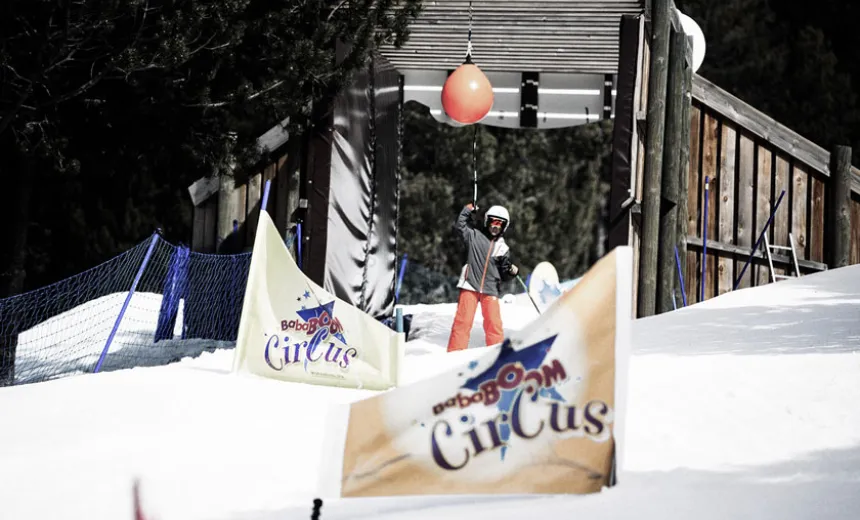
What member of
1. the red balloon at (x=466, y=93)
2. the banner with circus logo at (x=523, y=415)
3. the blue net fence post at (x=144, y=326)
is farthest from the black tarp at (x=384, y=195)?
the banner with circus logo at (x=523, y=415)

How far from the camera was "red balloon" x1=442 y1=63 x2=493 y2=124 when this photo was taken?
547 inches

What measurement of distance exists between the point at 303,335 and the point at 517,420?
437cm

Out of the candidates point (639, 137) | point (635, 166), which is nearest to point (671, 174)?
point (639, 137)

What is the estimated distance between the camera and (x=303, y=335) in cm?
873

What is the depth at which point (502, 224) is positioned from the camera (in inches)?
489

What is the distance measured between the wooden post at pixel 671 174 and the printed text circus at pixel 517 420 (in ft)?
29.9

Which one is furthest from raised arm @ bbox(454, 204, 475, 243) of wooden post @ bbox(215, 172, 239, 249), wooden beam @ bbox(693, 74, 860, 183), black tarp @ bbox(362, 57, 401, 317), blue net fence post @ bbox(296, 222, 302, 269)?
wooden beam @ bbox(693, 74, 860, 183)

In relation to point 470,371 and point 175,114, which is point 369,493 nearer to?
point 470,371

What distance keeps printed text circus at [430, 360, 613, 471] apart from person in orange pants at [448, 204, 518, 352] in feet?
22.5

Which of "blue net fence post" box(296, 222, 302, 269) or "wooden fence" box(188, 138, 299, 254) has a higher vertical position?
"wooden fence" box(188, 138, 299, 254)

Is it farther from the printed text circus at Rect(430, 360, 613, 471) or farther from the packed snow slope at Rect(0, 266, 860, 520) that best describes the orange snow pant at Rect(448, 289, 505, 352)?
the printed text circus at Rect(430, 360, 613, 471)

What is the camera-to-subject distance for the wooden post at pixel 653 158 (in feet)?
43.6

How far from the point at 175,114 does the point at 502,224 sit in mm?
4038

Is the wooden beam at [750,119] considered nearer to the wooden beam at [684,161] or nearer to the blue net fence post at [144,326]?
the wooden beam at [684,161]
